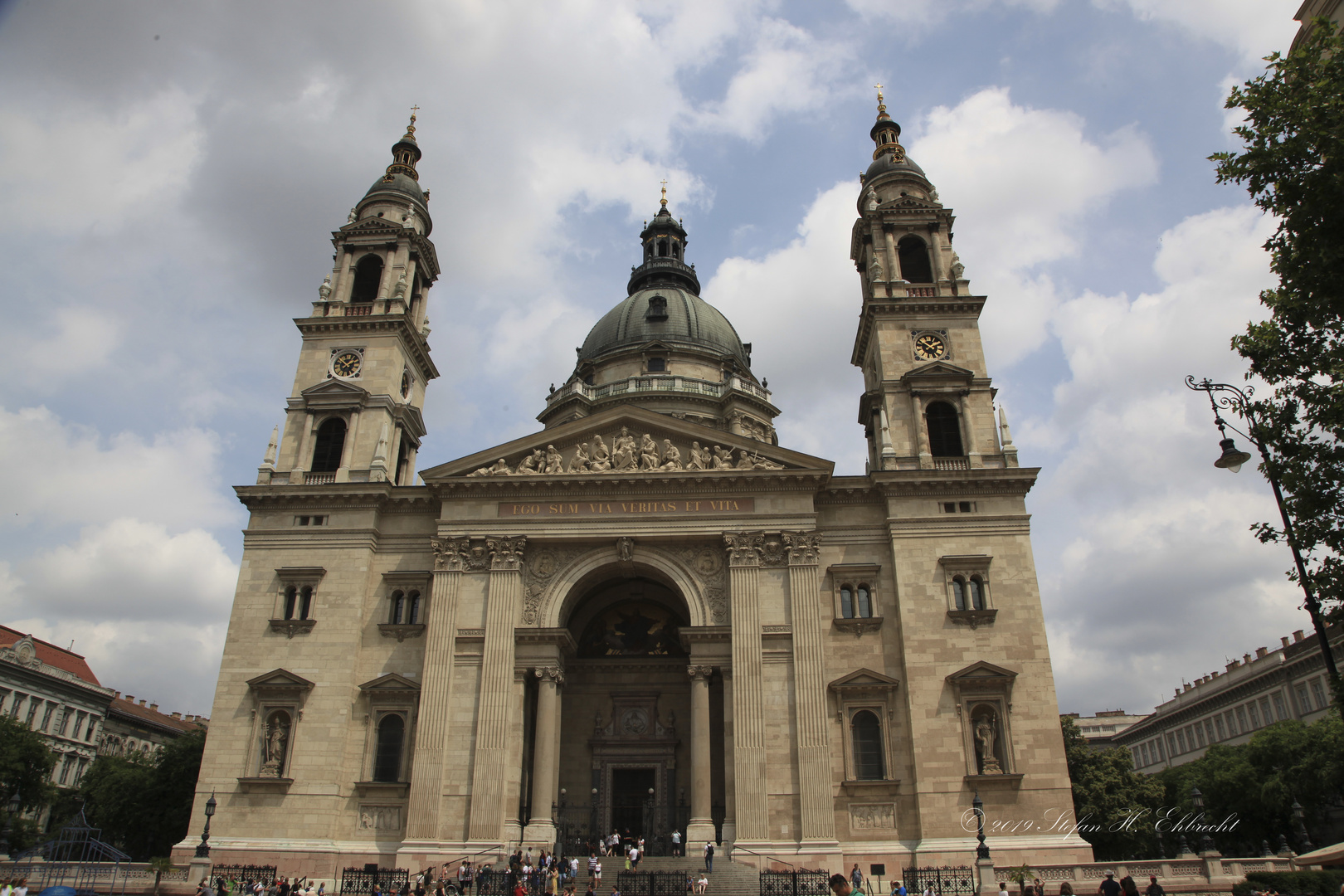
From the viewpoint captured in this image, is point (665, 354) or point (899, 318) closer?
point (899, 318)

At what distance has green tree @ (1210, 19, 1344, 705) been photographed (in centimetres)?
1645

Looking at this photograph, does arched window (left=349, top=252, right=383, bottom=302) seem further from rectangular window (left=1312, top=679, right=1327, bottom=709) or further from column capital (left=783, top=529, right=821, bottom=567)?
rectangular window (left=1312, top=679, right=1327, bottom=709)

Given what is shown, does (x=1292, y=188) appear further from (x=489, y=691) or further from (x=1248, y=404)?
(x=489, y=691)

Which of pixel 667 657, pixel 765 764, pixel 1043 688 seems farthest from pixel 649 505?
pixel 1043 688

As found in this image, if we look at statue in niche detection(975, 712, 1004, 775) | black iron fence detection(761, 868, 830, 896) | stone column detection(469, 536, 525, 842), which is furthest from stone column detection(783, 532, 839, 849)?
stone column detection(469, 536, 525, 842)

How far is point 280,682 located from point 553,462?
522 inches

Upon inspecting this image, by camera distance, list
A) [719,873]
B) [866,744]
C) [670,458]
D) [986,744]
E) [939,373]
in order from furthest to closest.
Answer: [939,373], [670,458], [866,744], [986,744], [719,873]

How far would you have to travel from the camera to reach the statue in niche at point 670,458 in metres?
36.8

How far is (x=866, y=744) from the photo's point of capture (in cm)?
3344

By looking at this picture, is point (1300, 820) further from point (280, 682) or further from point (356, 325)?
point (356, 325)

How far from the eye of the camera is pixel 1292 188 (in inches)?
671

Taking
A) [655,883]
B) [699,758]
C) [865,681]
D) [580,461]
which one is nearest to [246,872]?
[655,883]

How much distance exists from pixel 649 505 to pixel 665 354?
73.3ft

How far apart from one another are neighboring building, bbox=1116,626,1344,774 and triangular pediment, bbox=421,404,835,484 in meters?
33.6
